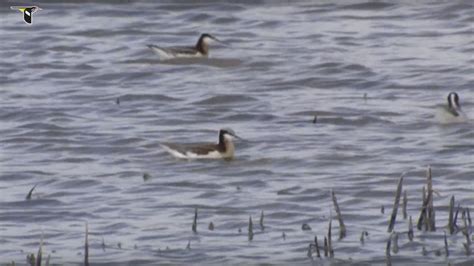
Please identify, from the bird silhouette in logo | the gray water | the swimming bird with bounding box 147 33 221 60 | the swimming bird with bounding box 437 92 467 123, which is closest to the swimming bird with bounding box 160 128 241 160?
the gray water

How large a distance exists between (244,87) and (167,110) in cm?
149

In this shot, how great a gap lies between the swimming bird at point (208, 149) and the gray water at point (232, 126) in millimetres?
110

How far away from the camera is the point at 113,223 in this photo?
13031 mm

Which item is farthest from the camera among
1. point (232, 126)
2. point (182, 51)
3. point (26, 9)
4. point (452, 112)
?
point (26, 9)

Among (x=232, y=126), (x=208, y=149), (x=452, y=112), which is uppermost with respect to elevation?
(x=452, y=112)

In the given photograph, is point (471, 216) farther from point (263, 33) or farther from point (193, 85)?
point (263, 33)

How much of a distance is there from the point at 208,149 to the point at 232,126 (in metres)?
1.76

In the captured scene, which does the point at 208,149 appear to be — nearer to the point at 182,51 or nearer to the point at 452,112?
the point at 452,112

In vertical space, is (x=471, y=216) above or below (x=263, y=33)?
above

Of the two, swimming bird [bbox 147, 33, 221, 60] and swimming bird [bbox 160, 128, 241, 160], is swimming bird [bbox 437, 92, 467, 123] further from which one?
swimming bird [bbox 147, 33, 221, 60]

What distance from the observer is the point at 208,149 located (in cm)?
1628

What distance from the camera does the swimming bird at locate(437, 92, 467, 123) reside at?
682 inches

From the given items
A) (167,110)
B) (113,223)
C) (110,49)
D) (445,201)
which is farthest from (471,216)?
(110,49)

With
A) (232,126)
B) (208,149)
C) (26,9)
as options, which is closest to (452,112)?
(232,126)
